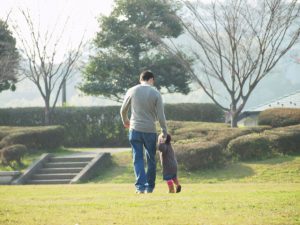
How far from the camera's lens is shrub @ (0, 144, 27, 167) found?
2401 cm

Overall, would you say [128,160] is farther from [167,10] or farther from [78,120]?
[167,10]

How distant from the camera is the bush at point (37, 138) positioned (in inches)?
1023

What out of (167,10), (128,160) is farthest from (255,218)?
(167,10)

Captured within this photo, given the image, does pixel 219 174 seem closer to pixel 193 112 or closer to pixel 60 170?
pixel 60 170

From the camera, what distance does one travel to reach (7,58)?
31.2m

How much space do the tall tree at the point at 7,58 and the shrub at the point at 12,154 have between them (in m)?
7.36

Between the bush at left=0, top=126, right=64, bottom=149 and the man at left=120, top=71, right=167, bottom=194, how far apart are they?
616 inches

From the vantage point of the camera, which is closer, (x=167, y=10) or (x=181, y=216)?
(x=181, y=216)

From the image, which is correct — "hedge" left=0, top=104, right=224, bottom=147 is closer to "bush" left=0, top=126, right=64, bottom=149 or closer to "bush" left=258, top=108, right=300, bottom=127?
"bush" left=0, top=126, right=64, bottom=149

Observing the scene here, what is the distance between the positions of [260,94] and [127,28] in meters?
92.2

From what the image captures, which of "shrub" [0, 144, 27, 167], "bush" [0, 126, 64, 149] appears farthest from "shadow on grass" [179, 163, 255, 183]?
"bush" [0, 126, 64, 149]

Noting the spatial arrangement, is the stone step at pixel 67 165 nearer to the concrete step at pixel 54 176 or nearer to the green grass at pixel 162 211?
the concrete step at pixel 54 176

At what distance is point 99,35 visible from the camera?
33875 millimetres

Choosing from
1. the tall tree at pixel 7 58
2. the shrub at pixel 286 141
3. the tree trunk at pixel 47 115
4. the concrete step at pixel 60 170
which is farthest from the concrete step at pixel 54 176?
the tree trunk at pixel 47 115
